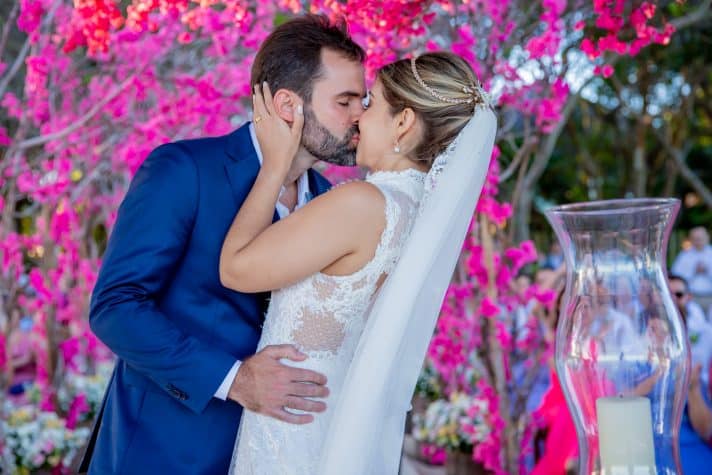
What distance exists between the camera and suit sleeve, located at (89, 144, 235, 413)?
7.86 ft

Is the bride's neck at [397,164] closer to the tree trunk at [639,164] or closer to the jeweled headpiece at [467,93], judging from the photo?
the jeweled headpiece at [467,93]

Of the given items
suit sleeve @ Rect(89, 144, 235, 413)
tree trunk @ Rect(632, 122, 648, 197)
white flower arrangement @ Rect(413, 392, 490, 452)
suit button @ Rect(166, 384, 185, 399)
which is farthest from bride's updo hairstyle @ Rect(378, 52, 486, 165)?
tree trunk @ Rect(632, 122, 648, 197)

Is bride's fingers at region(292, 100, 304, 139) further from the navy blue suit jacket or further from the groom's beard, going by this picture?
the navy blue suit jacket

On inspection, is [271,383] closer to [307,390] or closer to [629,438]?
[307,390]

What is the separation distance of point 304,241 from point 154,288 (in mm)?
425

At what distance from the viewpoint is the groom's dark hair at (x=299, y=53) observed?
277 cm

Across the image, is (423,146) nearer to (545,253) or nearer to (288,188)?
(288,188)

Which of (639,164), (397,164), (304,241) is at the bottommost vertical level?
(304,241)

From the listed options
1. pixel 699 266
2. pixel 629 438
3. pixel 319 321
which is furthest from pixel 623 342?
pixel 699 266

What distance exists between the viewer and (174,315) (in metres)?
2.58

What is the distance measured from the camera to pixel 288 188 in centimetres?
291

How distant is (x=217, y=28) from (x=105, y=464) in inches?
132

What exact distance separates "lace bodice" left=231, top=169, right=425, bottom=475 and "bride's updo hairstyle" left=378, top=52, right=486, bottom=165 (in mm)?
144

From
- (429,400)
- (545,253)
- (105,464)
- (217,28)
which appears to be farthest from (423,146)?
(545,253)
